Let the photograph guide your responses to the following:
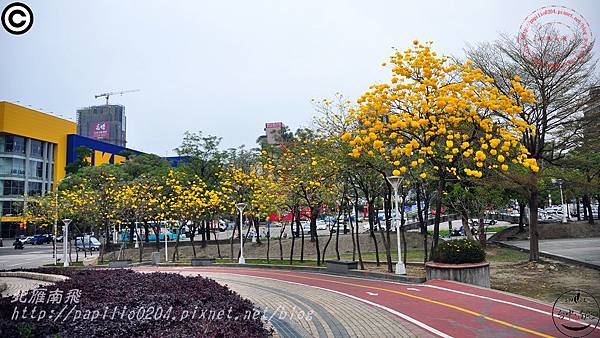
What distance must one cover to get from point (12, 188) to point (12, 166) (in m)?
2.91

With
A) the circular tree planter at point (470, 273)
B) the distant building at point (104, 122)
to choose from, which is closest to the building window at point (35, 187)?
the circular tree planter at point (470, 273)

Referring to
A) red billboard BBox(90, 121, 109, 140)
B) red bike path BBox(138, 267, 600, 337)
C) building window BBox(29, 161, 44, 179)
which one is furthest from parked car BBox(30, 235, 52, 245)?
red billboard BBox(90, 121, 109, 140)

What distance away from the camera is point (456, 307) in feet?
34.1

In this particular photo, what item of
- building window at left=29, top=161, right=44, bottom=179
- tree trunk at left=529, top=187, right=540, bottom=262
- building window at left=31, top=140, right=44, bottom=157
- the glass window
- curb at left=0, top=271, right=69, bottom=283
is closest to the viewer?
curb at left=0, top=271, right=69, bottom=283

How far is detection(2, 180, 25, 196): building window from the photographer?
169ft

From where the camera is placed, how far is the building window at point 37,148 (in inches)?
2218

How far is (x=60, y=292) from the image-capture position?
1005cm

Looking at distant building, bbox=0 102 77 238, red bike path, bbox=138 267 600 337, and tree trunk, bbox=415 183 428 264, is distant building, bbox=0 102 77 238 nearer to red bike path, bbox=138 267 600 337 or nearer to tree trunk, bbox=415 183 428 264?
tree trunk, bbox=415 183 428 264

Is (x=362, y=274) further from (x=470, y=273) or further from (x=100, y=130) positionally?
(x=100, y=130)

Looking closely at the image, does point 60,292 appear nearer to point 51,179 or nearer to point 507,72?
point 507,72

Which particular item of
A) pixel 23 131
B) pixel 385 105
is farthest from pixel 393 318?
pixel 23 131

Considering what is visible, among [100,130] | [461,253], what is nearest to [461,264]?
[461,253]

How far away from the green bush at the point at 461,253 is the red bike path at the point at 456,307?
0.74 meters

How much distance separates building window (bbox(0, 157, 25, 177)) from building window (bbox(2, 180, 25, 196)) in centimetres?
96
